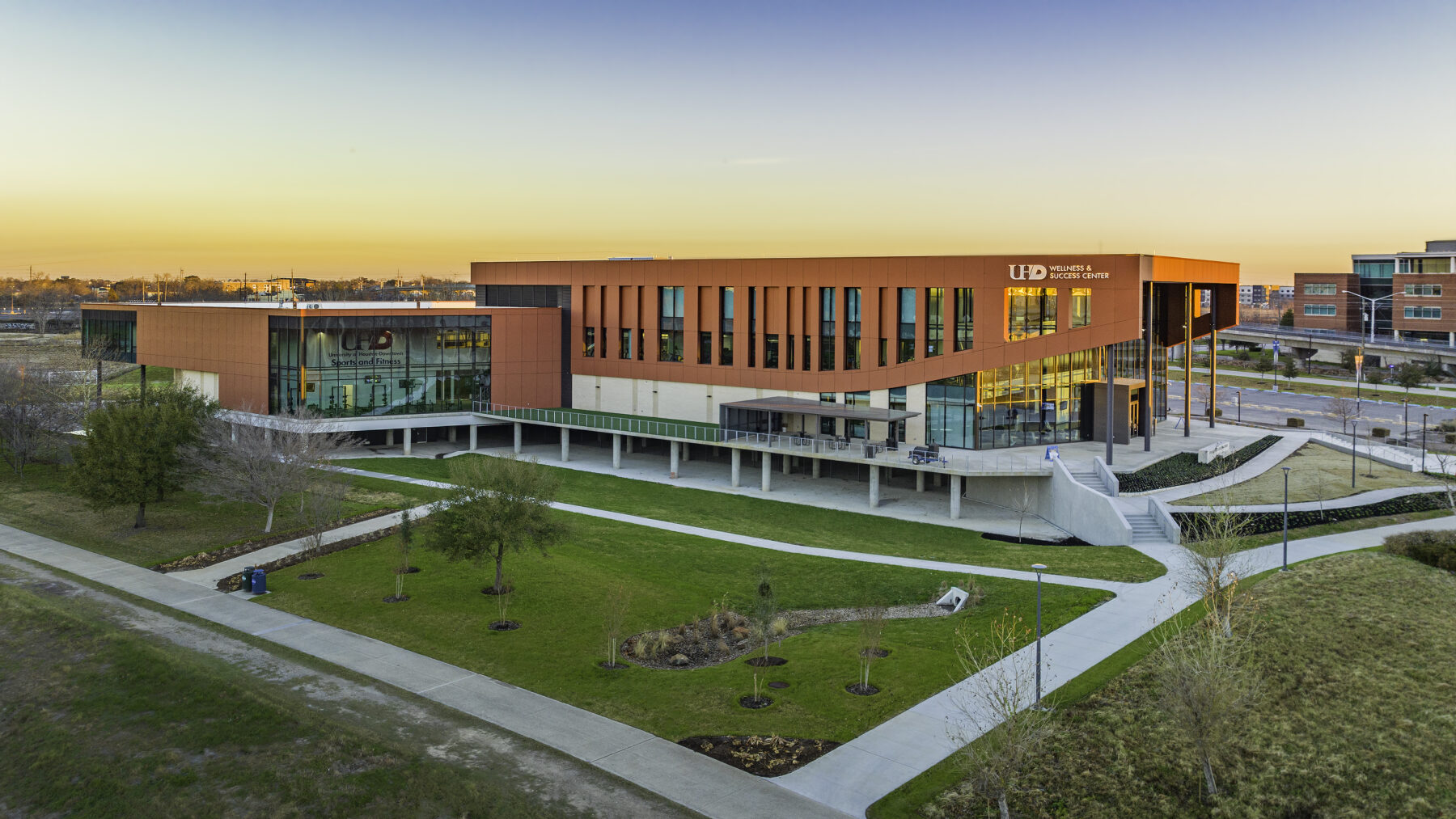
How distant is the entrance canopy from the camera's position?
185 ft

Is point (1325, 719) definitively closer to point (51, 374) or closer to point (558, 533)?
point (558, 533)

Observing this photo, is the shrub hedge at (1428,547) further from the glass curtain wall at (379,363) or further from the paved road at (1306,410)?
the glass curtain wall at (379,363)

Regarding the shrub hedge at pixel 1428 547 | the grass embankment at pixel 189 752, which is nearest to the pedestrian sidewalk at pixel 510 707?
the grass embankment at pixel 189 752

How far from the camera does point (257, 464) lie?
144 feet

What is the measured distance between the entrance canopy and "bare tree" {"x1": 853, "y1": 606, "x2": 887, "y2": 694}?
26.2 metres

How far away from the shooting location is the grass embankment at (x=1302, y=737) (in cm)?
2084

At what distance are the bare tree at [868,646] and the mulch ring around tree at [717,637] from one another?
2382 mm

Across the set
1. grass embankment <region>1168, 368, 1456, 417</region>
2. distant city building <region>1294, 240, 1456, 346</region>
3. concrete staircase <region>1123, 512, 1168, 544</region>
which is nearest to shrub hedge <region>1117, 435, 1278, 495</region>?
concrete staircase <region>1123, 512, 1168, 544</region>

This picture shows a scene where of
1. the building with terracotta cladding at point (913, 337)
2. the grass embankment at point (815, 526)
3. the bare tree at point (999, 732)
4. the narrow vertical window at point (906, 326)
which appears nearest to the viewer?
the bare tree at point (999, 732)

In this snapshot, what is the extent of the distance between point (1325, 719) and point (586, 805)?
17.2 meters

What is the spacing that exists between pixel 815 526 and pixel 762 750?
26.3 m

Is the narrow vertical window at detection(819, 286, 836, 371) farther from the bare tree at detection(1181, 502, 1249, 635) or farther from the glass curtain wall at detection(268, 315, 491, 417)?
the bare tree at detection(1181, 502, 1249, 635)

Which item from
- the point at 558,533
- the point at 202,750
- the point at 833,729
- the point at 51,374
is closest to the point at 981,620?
the point at 833,729

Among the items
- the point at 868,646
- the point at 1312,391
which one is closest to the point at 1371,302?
the point at 1312,391
